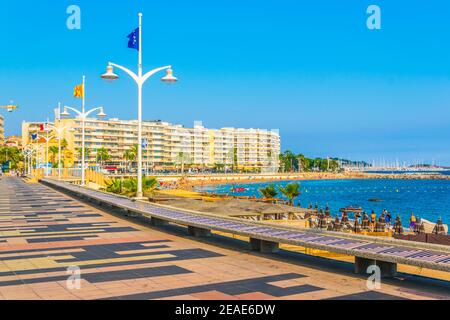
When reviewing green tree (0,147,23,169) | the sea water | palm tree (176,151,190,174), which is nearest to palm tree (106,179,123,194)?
the sea water

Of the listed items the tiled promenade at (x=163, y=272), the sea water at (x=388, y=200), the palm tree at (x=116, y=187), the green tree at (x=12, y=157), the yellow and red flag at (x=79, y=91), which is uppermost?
the yellow and red flag at (x=79, y=91)

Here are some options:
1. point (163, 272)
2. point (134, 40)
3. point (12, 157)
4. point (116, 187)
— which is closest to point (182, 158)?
point (12, 157)

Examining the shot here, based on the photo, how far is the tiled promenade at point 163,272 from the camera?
24.0 feet

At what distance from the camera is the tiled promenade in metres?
7.31

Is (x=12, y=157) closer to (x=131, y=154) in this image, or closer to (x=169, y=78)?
(x=131, y=154)

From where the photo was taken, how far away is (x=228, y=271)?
8906 millimetres

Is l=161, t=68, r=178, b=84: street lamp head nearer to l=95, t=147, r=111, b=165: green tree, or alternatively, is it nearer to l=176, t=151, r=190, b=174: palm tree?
l=95, t=147, r=111, b=165: green tree

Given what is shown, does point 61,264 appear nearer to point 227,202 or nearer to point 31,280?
point 31,280

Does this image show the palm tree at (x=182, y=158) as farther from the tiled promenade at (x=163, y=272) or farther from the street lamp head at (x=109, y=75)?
the tiled promenade at (x=163, y=272)

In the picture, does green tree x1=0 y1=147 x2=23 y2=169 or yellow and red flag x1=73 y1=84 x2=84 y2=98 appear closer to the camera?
yellow and red flag x1=73 y1=84 x2=84 y2=98

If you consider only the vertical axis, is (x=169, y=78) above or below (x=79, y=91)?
below

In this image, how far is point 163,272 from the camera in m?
8.78

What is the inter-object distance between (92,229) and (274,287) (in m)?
8.91

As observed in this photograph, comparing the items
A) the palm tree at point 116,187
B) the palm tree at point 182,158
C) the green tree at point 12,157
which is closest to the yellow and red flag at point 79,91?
the palm tree at point 116,187
